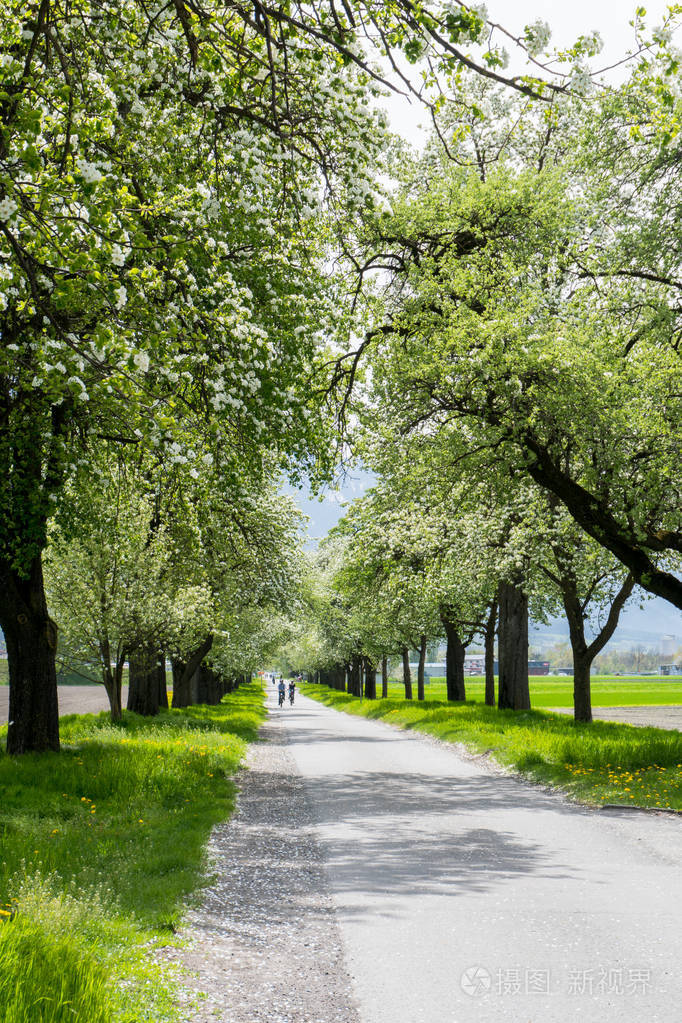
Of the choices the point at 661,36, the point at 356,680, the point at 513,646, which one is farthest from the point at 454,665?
the point at 356,680

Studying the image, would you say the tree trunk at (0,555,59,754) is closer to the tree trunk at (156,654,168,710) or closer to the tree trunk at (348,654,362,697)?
the tree trunk at (156,654,168,710)

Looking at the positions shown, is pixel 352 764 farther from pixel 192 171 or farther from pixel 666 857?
pixel 192 171

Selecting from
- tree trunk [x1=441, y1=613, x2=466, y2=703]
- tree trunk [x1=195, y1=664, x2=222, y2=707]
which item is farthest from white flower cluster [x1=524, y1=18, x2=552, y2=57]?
tree trunk [x1=195, y1=664, x2=222, y2=707]

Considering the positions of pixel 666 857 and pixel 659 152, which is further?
pixel 659 152

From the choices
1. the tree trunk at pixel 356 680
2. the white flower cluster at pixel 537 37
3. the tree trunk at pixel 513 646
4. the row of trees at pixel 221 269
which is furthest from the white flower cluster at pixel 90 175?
the tree trunk at pixel 356 680

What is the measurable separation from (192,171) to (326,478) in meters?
6.05

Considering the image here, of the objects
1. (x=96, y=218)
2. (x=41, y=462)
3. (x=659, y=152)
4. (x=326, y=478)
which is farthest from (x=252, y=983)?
(x=659, y=152)

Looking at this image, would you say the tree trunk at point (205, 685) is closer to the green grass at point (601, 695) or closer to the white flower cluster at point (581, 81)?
the green grass at point (601, 695)

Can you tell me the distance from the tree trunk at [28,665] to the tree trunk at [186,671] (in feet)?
52.2

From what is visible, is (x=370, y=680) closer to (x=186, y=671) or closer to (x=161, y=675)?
(x=186, y=671)

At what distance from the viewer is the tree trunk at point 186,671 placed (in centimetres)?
3062

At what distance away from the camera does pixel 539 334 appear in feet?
43.7

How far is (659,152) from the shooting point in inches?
539

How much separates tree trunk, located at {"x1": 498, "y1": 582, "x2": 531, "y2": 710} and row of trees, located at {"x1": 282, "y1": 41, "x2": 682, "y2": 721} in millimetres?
5037
